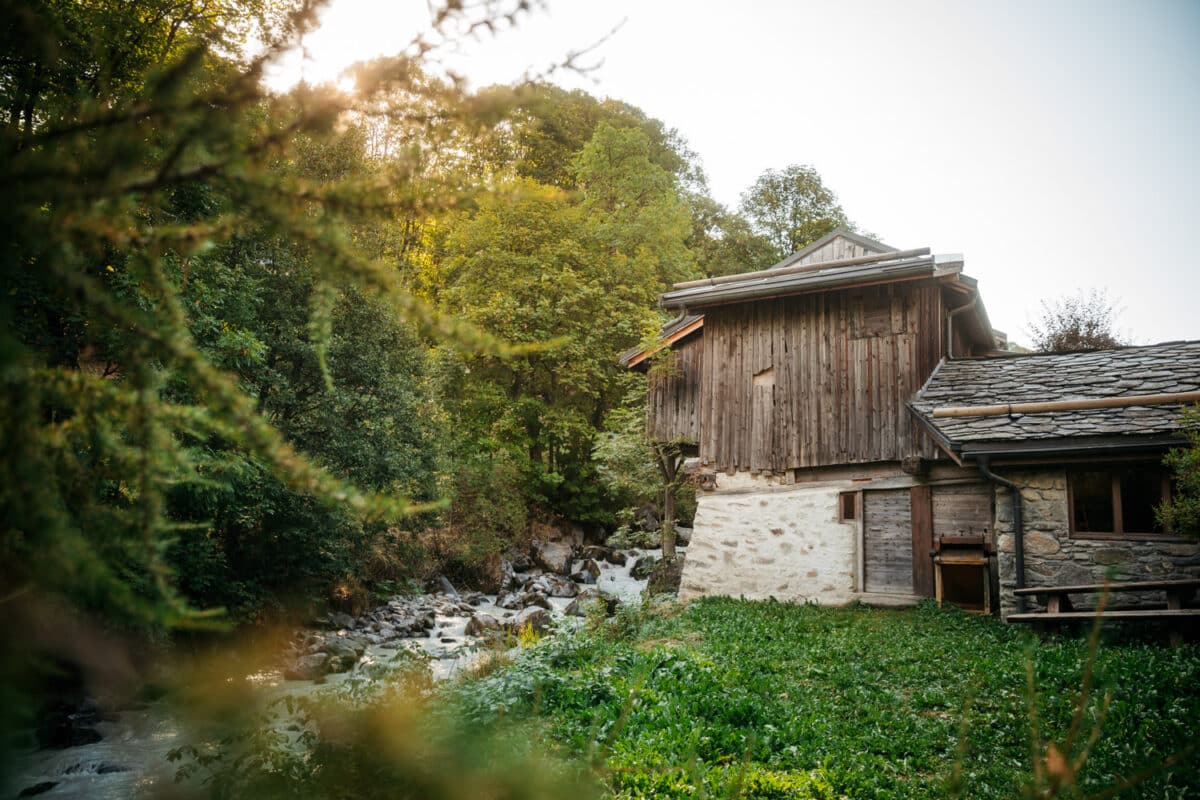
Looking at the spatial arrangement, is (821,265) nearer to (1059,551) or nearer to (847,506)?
(847,506)

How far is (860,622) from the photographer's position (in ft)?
38.2

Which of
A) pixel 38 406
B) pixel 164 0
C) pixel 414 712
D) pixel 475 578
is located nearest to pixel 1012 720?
pixel 414 712

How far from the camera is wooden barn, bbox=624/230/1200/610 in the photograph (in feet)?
42.8

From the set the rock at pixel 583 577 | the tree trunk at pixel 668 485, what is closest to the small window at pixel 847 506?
the tree trunk at pixel 668 485

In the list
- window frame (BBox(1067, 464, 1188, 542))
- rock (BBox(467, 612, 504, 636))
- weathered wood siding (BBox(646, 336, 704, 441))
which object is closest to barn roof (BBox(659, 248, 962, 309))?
weathered wood siding (BBox(646, 336, 704, 441))

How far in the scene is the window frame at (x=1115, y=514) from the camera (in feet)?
33.1

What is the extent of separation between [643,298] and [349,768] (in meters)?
22.8

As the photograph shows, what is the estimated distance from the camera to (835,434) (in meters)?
14.3

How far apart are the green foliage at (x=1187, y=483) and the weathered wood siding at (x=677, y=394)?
8.80m

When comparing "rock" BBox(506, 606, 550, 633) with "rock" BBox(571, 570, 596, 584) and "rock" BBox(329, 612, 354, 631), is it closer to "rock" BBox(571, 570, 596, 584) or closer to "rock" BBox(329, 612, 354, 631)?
"rock" BBox(329, 612, 354, 631)

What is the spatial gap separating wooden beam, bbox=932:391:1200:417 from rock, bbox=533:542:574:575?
14.4 metres

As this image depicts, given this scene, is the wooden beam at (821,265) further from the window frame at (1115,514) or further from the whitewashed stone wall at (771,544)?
the window frame at (1115,514)

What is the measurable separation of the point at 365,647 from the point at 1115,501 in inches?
537

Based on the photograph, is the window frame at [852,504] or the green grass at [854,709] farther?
the window frame at [852,504]
